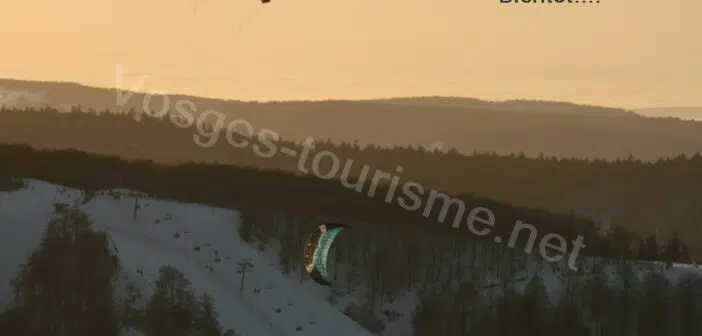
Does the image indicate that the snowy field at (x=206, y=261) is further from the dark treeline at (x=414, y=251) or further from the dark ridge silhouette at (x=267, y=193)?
the dark ridge silhouette at (x=267, y=193)

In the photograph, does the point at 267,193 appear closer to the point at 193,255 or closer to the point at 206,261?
the point at 193,255

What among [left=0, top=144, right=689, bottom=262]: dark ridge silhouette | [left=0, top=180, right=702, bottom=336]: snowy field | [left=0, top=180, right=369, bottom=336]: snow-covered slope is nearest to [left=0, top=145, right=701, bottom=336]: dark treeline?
[left=0, top=144, right=689, bottom=262]: dark ridge silhouette

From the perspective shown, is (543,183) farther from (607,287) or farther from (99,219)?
(99,219)

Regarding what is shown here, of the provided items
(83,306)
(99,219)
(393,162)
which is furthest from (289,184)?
(83,306)

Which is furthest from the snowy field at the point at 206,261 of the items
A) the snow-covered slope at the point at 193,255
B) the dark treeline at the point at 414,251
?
the dark treeline at the point at 414,251

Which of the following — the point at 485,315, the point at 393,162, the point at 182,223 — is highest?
the point at 393,162

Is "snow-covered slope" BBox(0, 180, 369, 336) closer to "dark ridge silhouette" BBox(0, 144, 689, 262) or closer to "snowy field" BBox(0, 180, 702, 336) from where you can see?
"snowy field" BBox(0, 180, 702, 336)
